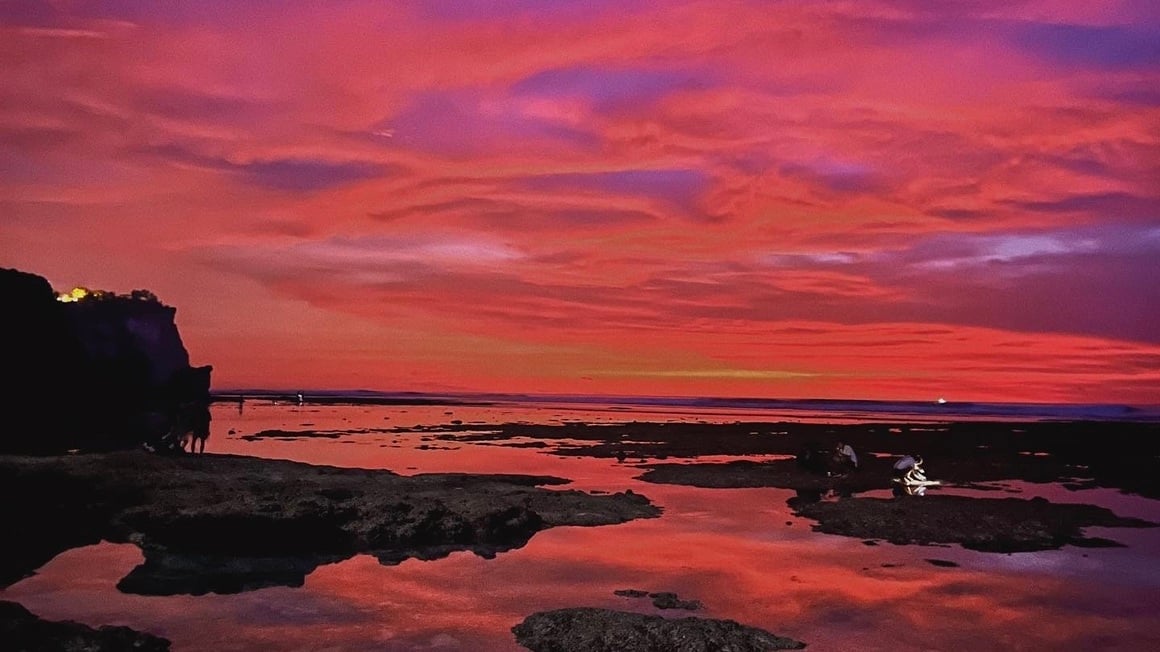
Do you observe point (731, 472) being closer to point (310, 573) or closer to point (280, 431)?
point (310, 573)

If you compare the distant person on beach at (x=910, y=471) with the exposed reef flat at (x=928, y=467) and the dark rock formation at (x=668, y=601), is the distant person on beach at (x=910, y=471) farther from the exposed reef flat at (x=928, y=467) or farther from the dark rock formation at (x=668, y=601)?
the dark rock formation at (x=668, y=601)

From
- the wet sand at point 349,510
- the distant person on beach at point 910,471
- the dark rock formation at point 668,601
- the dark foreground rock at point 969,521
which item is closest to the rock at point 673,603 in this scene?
the dark rock formation at point 668,601

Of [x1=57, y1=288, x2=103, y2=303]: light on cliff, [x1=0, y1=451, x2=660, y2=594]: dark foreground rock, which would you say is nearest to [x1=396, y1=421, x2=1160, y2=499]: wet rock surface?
[x1=0, y1=451, x2=660, y2=594]: dark foreground rock

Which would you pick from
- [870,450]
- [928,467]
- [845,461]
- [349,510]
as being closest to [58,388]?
[349,510]

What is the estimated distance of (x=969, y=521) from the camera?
23.4 m

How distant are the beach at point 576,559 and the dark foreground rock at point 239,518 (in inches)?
3.4

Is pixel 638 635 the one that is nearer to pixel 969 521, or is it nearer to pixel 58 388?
pixel 969 521

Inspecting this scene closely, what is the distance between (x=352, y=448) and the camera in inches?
1845

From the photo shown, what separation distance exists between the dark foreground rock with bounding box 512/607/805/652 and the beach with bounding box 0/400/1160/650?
1.34ft

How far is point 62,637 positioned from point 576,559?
34.6 feet

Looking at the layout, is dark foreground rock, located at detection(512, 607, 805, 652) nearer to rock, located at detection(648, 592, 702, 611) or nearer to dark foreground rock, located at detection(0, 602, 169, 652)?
rock, located at detection(648, 592, 702, 611)

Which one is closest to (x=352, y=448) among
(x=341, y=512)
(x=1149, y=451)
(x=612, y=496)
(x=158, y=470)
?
(x=158, y=470)

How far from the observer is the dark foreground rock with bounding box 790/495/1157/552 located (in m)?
21.5

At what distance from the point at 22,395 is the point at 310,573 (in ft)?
161
